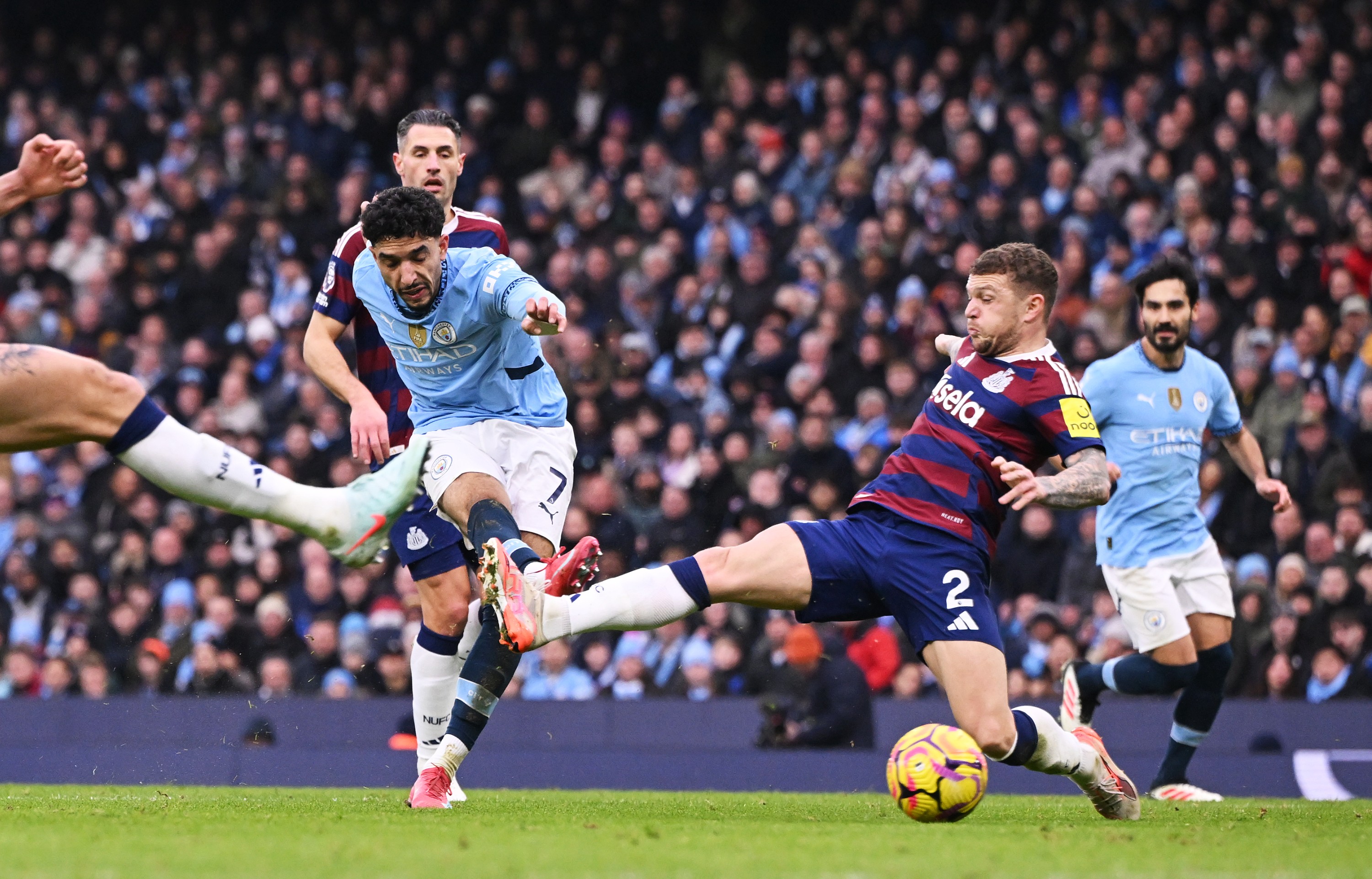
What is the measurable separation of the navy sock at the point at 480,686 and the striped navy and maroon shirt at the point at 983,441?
5.54ft

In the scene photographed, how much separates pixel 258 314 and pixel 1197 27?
9.27m

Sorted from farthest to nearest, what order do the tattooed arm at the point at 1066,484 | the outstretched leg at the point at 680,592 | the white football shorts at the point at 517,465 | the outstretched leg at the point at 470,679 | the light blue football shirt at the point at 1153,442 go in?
the light blue football shirt at the point at 1153,442, the white football shorts at the point at 517,465, the outstretched leg at the point at 470,679, the outstretched leg at the point at 680,592, the tattooed arm at the point at 1066,484

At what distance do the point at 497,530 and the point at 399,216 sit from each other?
1368 millimetres

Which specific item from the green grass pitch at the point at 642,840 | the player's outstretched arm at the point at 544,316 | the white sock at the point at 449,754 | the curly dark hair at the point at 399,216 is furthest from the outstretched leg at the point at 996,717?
the curly dark hair at the point at 399,216

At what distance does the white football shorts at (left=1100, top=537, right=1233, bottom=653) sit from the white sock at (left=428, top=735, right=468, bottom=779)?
12.1 ft

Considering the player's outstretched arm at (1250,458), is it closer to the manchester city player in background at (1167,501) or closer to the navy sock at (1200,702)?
the manchester city player in background at (1167,501)

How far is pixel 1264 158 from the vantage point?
44.7 ft

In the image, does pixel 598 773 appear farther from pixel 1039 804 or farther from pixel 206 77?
pixel 206 77

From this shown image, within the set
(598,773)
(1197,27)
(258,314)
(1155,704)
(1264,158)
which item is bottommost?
(598,773)

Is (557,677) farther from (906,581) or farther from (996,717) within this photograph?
(996,717)

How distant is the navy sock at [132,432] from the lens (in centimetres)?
543

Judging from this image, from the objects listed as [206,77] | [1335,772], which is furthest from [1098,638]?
[206,77]

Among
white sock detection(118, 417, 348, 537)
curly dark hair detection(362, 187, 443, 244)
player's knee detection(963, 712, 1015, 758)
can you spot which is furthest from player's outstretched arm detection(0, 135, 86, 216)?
player's knee detection(963, 712, 1015, 758)

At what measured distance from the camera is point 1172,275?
8.50 meters
